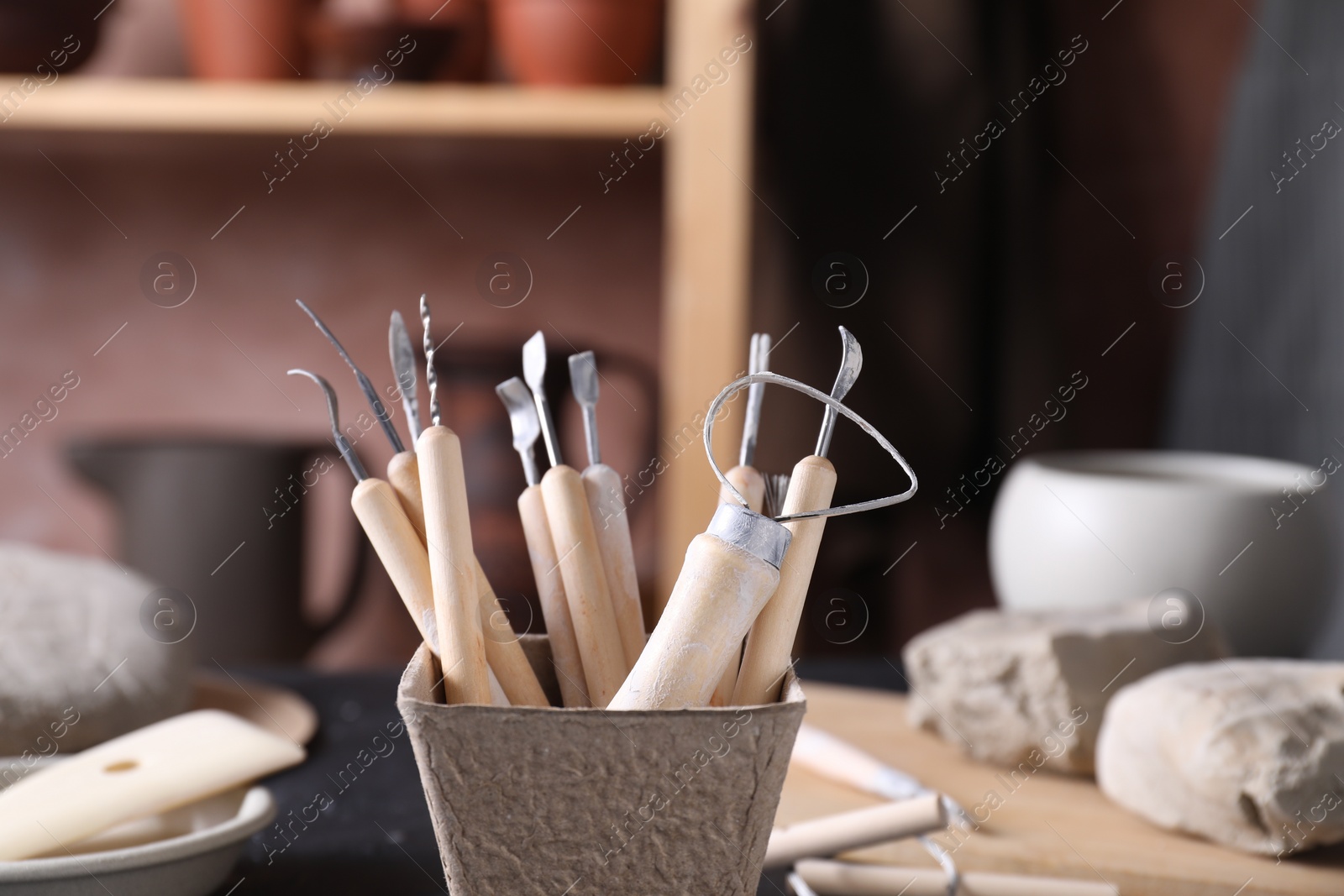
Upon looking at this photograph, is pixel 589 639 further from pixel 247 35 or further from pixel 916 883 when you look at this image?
pixel 247 35

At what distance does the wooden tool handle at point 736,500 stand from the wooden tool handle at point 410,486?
0.25 feet

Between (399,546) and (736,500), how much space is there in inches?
3.3

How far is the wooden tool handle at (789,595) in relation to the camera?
26 cm

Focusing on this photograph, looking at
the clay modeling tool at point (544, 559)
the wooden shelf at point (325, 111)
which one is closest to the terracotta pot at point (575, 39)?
the wooden shelf at point (325, 111)

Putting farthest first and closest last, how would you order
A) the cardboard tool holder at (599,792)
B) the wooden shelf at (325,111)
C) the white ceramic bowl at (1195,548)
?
1. the wooden shelf at (325,111)
2. the white ceramic bowl at (1195,548)
3. the cardboard tool holder at (599,792)

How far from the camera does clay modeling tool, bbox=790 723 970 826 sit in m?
0.41

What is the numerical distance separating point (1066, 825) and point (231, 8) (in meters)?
0.70

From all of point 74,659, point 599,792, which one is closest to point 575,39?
point 74,659

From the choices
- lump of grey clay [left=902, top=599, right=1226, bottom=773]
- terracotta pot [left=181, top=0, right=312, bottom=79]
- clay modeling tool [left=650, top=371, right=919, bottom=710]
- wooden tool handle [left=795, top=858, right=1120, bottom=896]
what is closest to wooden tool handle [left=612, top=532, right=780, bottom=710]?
clay modeling tool [left=650, top=371, right=919, bottom=710]

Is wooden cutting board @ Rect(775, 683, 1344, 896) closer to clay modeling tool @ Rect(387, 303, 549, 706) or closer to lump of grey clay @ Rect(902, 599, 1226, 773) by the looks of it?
lump of grey clay @ Rect(902, 599, 1226, 773)

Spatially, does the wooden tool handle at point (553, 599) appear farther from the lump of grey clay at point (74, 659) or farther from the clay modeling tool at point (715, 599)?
the lump of grey clay at point (74, 659)

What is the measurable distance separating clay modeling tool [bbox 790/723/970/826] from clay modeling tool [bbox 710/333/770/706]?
0.14 meters

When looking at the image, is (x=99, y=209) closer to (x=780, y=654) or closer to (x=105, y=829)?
(x=105, y=829)

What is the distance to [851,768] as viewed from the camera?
0.43 m
